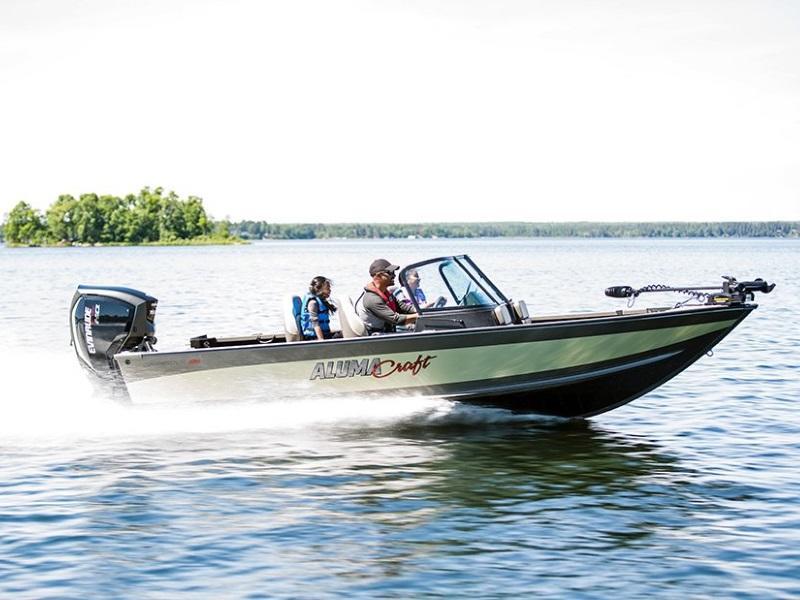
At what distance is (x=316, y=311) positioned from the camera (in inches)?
483

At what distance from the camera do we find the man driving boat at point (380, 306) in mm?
12180

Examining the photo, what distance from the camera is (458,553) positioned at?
787 centimetres

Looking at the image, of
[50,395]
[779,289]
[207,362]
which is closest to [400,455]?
[207,362]

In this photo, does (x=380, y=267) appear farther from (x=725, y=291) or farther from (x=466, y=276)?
(x=725, y=291)

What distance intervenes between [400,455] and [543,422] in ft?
8.03

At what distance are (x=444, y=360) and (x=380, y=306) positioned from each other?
0.97 m

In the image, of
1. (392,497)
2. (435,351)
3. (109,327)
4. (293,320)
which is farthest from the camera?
(293,320)

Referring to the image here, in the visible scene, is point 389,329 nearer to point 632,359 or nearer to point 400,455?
point 400,455

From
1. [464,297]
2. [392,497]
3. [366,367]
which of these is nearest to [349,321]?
[366,367]

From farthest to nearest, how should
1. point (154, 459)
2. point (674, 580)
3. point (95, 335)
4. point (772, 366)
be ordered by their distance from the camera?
point (772, 366) → point (95, 335) → point (154, 459) → point (674, 580)

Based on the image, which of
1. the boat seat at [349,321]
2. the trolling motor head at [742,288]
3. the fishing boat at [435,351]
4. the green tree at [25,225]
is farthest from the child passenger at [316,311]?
the green tree at [25,225]

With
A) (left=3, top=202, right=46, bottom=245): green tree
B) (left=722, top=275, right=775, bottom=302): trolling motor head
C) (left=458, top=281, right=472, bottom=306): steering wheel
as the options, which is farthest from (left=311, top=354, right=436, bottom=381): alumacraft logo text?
(left=3, top=202, right=46, bottom=245): green tree

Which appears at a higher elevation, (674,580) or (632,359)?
(632,359)

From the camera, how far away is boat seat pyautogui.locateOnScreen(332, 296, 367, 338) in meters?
12.1
